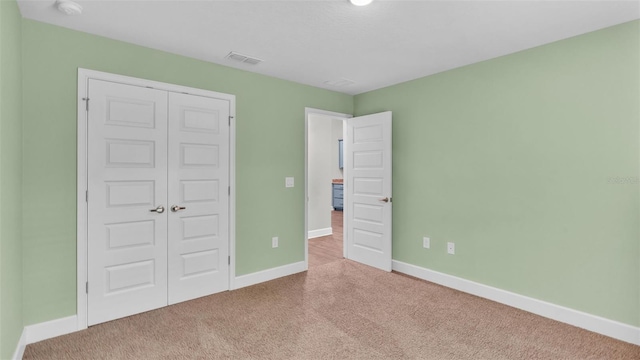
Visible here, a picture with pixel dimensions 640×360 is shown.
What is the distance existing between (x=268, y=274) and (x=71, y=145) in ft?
7.58

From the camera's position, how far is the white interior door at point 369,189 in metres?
4.04

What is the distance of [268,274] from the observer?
12.3 feet

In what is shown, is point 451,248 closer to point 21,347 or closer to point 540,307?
point 540,307

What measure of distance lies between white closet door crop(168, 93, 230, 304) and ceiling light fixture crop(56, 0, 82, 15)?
3.04 ft

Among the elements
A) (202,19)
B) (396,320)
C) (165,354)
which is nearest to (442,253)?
(396,320)

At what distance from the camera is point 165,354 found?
7.36 feet

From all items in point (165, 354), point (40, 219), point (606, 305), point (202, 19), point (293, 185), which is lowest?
point (165, 354)

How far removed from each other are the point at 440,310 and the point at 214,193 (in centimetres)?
252

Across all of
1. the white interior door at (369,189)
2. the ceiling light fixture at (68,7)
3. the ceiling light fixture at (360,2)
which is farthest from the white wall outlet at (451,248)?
the ceiling light fixture at (68,7)

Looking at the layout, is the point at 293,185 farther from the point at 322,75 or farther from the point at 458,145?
the point at 458,145

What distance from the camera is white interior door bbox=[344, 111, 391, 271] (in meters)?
4.04

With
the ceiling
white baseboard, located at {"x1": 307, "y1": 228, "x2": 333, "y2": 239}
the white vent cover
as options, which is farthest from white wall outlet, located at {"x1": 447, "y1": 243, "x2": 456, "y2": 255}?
white baseboard, located at {"x1": 307, "y1": 228, "x2": 333, "y2": 239}

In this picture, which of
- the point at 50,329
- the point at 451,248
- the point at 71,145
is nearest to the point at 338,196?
the point at 451,248

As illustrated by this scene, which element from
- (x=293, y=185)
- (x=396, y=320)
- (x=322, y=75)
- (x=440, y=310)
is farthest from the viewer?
(x=293, y=185)
